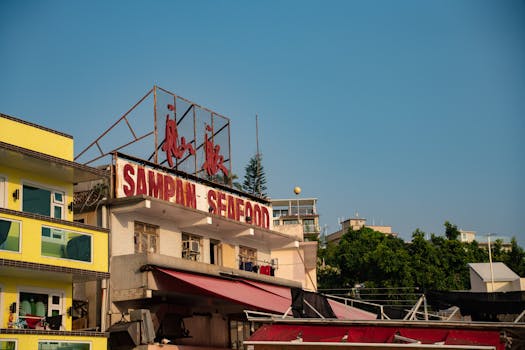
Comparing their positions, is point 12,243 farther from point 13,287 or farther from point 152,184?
point 152,184

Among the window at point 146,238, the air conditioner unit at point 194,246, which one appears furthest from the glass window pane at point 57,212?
the air conditioner unit at point 194,246

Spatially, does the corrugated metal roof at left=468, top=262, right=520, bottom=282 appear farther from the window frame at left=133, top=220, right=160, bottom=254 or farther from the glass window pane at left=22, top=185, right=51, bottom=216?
the glass window pane at left=22, top=185, right=51, bottom=216

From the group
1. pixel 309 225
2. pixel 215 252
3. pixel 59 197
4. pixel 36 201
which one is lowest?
pixel 215 252

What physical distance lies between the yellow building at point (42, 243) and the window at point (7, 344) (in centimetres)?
3

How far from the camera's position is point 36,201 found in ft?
85.6

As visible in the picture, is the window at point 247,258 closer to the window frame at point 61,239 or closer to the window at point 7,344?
the window frame at point 61,239

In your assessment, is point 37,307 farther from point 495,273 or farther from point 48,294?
point 495,273

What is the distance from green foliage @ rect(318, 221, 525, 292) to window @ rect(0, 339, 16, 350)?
5178 cm

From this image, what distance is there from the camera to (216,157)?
3666 centimetres

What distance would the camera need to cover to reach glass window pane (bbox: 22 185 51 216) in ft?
84.3

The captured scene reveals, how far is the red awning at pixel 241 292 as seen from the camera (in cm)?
2806

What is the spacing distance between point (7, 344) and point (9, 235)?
2.95 m

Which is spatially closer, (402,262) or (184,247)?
(184,247)

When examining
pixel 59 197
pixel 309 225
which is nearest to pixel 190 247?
pixel 59 197
